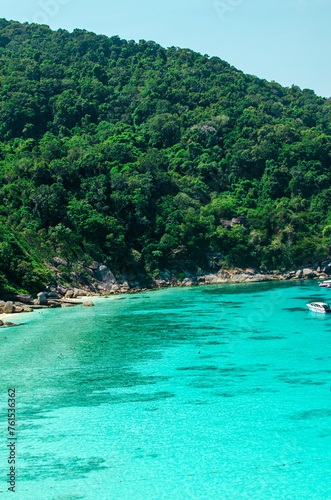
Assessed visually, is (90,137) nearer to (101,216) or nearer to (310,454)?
(101,216)

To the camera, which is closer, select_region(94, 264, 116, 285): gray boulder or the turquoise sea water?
the turquoise sea water

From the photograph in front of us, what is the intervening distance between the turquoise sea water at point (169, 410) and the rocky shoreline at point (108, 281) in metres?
9.90

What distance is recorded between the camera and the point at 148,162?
236 feet

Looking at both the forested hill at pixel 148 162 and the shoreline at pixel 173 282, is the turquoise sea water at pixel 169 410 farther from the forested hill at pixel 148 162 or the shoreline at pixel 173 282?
the forested hill at pixel 148 162

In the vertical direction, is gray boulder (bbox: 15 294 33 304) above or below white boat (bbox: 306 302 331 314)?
above

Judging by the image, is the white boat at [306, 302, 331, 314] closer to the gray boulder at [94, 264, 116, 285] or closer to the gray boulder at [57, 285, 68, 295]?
the gray boulder at [57, 285, 68, 295]

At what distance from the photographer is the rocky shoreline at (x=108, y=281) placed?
41250 mm

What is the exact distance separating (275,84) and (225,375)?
126131 mm

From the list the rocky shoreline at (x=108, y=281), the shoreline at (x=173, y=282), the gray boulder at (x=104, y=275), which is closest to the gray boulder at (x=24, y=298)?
the rocky shoreline at (x=108, y=281)

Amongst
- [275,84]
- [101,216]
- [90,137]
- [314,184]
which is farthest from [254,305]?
[275,84]

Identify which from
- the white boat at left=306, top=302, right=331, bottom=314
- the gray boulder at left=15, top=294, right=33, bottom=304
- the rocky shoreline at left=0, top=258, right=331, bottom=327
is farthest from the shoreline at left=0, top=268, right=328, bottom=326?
the white boat at left=306, top=302, right=331, bottom=314

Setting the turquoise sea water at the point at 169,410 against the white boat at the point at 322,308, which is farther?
the white boat at the point at 322,308

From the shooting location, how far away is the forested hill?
57719 mm

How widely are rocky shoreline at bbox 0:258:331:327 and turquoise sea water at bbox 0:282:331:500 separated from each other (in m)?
9.90
